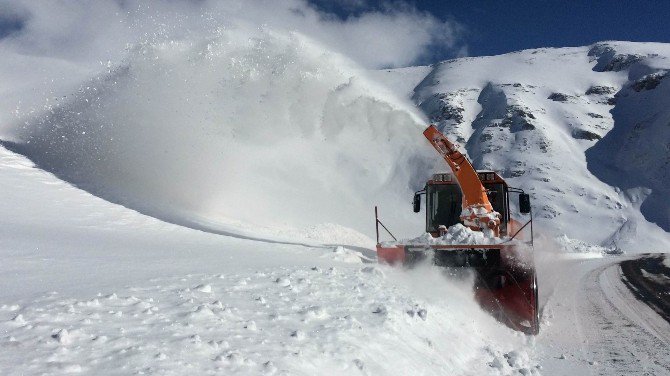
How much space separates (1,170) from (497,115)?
89378 millimetres

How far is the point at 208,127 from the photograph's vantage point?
15.4 meters

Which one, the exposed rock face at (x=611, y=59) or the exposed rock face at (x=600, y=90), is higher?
the exposed rock face at (x=611, y=59)

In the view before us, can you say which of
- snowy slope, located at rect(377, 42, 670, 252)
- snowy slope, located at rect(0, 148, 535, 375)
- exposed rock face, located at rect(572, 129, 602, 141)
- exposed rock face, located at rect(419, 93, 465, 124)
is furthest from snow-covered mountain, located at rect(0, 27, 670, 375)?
exposed rock face, located at rect(419, 93, 465, 124)

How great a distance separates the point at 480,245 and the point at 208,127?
10959 mm

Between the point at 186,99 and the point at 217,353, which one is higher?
the point at 186,99

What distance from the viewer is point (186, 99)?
1515 centimetres

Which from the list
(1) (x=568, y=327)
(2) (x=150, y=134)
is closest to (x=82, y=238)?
(2) (x=150, y=134)

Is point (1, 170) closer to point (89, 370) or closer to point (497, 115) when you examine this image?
point (89, 370)

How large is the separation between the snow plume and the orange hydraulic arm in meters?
2.92

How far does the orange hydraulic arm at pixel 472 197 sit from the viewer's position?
793cm

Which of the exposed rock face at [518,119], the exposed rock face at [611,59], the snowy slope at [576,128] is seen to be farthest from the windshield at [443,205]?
the exposed rock face at [611,59]

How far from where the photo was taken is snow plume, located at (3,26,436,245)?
13438mm

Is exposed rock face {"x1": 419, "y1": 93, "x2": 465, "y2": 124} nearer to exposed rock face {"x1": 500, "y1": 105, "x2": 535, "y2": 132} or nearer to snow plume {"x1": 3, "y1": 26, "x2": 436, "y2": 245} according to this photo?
exposed rock face {"x1": 500, "y1": 105, "x2": 535, "y2": 132}

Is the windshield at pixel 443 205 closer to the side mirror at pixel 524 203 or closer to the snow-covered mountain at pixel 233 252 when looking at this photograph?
the side mirror at pixel 524 203
